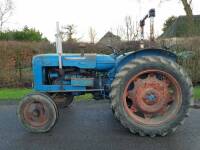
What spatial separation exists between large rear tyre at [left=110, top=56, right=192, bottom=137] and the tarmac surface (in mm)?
225

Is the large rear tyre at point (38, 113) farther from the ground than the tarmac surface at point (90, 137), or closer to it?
farther from the ground

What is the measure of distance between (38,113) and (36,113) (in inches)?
1.4

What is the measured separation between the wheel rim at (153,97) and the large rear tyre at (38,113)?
1322 millimetres

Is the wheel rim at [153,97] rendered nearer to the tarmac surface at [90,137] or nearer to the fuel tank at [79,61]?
the tarmac surface at [90,137]

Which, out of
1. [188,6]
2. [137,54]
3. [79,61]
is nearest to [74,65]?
[79,61]

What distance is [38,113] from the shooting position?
5840 mm

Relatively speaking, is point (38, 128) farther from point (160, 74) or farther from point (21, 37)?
point (21, 37)

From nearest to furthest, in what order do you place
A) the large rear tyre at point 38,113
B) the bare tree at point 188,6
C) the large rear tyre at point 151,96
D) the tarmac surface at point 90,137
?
the tarmac surface at point 90,137, the large rear tyre at point 151,96, the large rear tyre at point 38,113, the bare tree at point 188,6

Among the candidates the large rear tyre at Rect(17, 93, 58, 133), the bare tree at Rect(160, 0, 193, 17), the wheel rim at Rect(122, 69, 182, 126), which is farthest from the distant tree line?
the wheel rim at Rect(122, 69, 182, 126)

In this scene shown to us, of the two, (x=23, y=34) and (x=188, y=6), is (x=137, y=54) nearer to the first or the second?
(x=188, y=6)

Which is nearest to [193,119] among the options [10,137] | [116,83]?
[116,83]

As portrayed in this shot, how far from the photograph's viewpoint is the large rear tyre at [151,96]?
5.56 m

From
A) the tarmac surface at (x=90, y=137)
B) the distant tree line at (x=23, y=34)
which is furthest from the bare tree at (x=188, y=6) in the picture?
the tarmac surface at (x=90, y=137)

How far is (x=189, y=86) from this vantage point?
567cm
